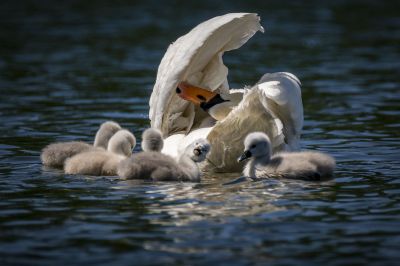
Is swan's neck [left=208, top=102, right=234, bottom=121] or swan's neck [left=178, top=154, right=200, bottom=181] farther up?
swan's neck [left=208, top=102, right=234, bottom=121]

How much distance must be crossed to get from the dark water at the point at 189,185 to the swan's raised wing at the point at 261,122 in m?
0.28

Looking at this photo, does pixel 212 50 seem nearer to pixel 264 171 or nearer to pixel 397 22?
pixel 264 171

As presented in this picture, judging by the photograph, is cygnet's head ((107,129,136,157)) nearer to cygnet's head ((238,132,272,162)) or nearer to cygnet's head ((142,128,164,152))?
cygnet's head ((142,128,164,152))

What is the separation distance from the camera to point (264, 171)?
9758 mm

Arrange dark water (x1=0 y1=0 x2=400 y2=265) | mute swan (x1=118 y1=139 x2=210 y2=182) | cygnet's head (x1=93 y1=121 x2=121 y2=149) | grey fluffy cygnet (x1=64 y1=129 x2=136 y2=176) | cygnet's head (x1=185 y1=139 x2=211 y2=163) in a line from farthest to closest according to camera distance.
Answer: cygnet's head (x1=93 y1=121 x2=121 y2=149), grey fluffy cygnet (x1=64 y1=129 x2=136 y2=176), cygnet's head (x1=185 y1=139 x2=211 y2=163), mute swan (x1=118 y1=139 x2=210 y2=182), dark water (x1=0 y1=0 x2=400 y2=265)

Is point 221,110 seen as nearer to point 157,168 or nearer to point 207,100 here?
point 207,100

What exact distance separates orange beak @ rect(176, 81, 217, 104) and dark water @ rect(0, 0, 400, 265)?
3.56 feet

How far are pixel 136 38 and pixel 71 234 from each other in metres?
18.1

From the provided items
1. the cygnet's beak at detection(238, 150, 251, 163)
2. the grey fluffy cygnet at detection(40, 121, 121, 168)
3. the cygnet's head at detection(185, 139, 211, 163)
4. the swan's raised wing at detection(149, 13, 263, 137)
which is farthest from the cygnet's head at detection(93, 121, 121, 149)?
the cygnet's beak at detection(238, 150, 251, 163)

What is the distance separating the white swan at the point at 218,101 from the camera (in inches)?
399

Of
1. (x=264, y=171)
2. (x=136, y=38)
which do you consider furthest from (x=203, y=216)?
(x=136, y=38)

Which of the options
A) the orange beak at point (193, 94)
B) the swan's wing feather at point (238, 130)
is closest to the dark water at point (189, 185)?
the swan's wing feather at point (238, 130)

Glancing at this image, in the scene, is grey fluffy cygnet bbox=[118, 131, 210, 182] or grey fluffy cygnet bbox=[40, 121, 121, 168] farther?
grey fluffy cygnet bbox=[40, 121, 121, 168]

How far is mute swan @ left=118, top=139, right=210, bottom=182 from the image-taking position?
377 inches
